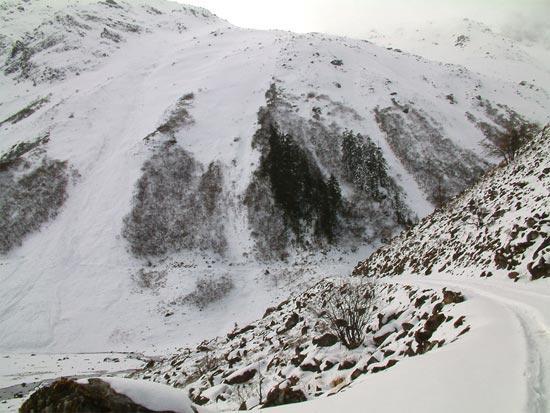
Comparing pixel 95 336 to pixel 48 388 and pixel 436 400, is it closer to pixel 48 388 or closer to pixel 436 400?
pixel 48 388

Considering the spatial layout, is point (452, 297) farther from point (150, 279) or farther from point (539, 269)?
point (150, 279)

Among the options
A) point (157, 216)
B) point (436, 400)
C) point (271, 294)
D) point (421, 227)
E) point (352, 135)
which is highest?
point (436, 400)

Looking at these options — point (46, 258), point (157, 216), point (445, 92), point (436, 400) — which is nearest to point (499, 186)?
point (436, 400)

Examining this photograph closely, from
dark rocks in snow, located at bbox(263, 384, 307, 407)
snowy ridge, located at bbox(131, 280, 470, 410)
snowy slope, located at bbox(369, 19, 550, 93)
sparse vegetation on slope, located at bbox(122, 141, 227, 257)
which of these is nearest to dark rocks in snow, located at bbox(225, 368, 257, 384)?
Result: snowy ridge, located at bbox(131, 280, 470, 410)

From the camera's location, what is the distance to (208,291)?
36.3 meters

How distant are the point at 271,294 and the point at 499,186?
66.0 ft

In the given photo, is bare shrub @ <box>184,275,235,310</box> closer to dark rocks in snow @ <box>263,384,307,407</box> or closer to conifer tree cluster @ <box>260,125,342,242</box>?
conifer tree cluster @ <box>260,125,342,242</box>

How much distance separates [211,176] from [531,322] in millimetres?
43215

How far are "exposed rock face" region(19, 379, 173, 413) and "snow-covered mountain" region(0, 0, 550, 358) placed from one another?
26775 mm

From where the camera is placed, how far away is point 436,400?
15.9ft

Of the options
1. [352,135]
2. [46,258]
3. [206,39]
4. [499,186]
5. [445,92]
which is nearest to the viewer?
[499,186]

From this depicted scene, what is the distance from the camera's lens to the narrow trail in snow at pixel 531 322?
446 centimetres

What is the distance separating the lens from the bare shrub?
1401 inches

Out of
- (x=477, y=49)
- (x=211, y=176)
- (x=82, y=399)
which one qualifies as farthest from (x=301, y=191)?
(x=477, y=49)
